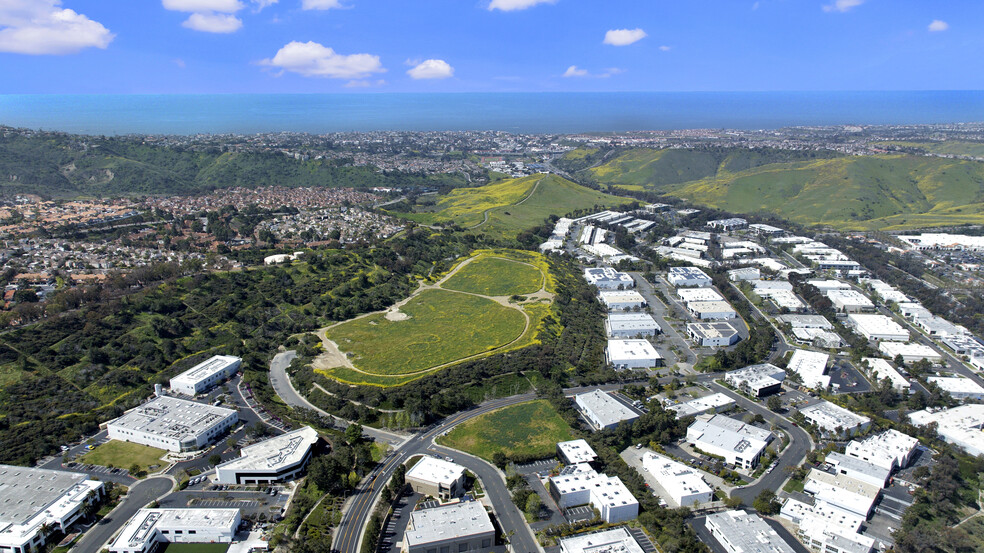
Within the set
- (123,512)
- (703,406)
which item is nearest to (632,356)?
(703,406)

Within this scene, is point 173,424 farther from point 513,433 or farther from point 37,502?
point 513,433

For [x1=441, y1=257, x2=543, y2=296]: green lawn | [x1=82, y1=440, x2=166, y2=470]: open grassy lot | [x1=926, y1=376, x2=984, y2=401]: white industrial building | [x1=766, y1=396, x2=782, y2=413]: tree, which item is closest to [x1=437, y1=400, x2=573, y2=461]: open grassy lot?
[x1=766, y1=396, x2=782, y2=413]: tree

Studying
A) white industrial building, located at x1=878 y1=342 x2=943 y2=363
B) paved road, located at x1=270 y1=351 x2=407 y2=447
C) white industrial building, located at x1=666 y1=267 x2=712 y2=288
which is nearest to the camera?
paved road, located at x1=270 y1=351 x2=407 y2=447

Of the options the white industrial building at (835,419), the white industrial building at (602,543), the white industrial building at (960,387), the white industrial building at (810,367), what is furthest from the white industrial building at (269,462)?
the white industrial building at (960,387)

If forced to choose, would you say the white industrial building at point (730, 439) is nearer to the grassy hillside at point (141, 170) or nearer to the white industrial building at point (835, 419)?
the white industrial building at point (835, 419)

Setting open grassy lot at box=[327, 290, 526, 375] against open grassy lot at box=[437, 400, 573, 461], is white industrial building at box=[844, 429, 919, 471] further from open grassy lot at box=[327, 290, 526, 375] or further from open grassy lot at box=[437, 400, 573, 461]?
open grassy lot at box=[327, 290, 526, 375]

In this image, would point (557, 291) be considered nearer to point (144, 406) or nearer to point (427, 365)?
point (427, 365)
